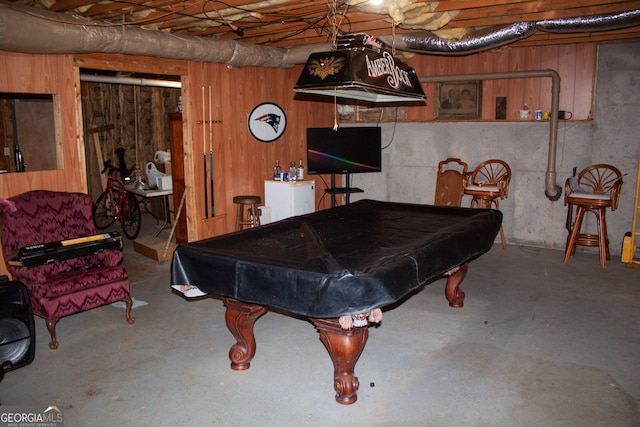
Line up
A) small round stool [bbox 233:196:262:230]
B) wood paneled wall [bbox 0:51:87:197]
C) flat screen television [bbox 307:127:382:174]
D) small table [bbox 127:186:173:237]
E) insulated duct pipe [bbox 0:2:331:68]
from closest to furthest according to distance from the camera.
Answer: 1. insulated duct pipe [bbox 0:2:331:68]
2. wood paneled wall [bbox 0:51:87:197]
3. small round stool [bbox 233:196:262:230]
4. small table [bbox 127:186:173:237]
5. flat screen television [bbox 307:127:382:174]

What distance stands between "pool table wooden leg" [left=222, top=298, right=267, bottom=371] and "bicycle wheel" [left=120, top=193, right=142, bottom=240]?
171 inches

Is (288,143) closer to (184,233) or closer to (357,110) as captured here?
(357,110)

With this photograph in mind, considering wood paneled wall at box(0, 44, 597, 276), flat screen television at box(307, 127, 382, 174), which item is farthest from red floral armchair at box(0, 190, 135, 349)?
flat screen television at box(307, 127, 382, 174)

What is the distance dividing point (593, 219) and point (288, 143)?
162 inches

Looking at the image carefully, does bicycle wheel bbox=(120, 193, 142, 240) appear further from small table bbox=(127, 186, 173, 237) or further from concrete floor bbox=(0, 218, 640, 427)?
concrete floor bbox=(0, 218, 640, 427)

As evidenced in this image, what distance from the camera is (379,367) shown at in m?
3.43

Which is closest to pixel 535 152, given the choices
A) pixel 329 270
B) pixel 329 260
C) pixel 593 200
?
pixel 593 200

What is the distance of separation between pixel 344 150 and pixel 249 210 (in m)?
1.72

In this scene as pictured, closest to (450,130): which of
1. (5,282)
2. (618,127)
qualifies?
(618,127)

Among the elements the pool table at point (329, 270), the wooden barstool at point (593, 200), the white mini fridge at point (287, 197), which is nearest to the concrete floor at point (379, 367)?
the pool table at point (329, 270)

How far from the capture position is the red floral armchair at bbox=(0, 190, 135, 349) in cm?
373

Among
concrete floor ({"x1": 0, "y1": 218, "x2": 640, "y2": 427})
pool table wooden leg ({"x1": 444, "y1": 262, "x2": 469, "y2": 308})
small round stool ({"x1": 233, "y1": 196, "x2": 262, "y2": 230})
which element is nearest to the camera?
concrete floor ({"x1": 0, "y1": 218, "x2": 640, "y2": 427})

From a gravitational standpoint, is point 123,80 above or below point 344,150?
above

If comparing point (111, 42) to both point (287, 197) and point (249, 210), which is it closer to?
point (249, 210)
